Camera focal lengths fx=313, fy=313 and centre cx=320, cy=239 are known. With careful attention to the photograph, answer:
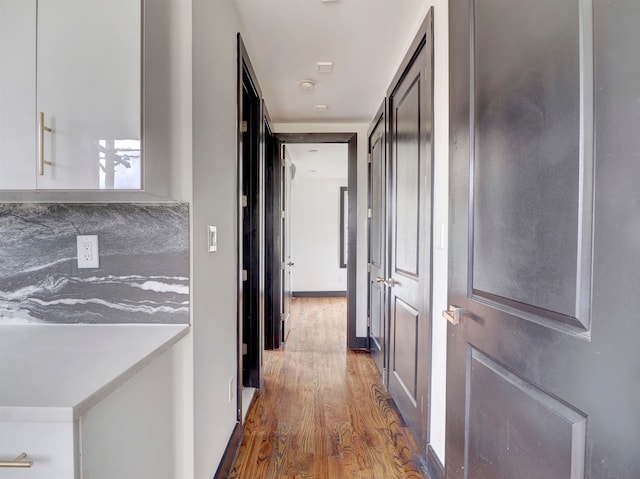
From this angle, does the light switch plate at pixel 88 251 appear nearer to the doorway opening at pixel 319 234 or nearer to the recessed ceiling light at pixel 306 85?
the recessed ceiling light at pixel 306 85

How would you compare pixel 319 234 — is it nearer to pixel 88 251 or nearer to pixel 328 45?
pixel 328 45

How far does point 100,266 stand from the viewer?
3.79ft

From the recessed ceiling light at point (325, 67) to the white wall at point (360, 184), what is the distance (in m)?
1.05

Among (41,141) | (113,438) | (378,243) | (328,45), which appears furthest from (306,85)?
(113,438)

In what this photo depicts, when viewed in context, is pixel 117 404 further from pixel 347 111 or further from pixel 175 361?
pixel 347 111

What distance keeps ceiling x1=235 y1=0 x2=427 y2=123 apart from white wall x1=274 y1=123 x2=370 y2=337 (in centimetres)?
44

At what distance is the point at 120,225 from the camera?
1155mm

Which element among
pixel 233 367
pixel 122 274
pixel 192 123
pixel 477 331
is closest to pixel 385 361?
pixel 233 367

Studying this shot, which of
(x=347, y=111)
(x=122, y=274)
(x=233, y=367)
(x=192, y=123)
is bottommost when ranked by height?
(x=233, y=367)

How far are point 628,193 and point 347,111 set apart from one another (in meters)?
2.79

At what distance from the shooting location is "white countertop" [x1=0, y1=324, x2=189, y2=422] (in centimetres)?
63

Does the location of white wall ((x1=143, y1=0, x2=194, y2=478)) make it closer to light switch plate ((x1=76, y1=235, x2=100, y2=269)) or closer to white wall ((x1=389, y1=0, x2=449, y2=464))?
light switch plate ((x1=76, y1=235, x2=100, y2=269))

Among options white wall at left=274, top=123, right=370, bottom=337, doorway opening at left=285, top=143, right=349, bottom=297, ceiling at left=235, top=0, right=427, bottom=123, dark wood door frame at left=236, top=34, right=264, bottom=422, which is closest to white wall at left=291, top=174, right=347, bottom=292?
doorway opening at left=285, top=143, right=349, bottom=297

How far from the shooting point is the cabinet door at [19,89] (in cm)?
91
